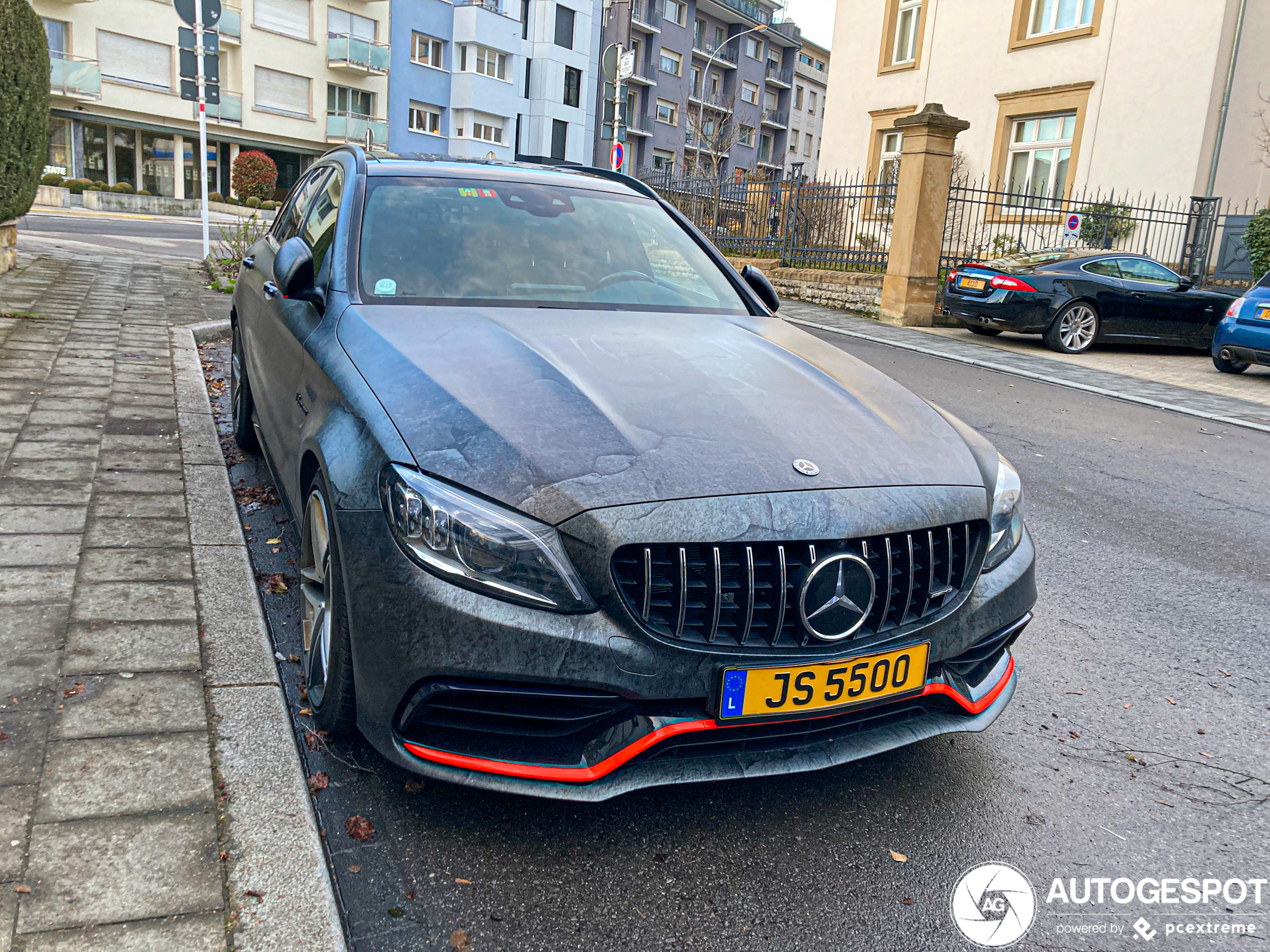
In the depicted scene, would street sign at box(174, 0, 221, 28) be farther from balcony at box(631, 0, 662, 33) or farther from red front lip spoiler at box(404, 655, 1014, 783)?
balcony at box(631, 0, 662, 33)

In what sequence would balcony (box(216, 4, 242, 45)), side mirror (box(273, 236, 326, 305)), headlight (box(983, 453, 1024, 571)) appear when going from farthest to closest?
balcony (box(216, 4, 242, 45)) → side mirror (box(273, 236, 326, 305)) → headlight (box(983, 453, 1024, 571))

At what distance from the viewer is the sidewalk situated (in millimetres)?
2080

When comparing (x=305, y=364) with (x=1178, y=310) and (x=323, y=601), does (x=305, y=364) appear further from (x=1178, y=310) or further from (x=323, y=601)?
(x=1178, y=310)

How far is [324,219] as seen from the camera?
4.08m

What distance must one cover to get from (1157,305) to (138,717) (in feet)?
47.0

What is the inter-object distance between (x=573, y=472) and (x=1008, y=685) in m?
1.38

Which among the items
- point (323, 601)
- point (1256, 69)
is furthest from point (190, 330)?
point (1256, 69)

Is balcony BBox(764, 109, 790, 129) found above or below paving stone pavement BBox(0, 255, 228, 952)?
above

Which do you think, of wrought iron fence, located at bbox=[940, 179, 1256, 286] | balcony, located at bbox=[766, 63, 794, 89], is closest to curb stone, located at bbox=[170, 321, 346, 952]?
wrought iron fence, located at bbox=[940, 179, 1256, 286]

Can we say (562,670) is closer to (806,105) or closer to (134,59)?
(134,59)

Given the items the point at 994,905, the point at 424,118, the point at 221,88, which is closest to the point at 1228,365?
the point at 994,905

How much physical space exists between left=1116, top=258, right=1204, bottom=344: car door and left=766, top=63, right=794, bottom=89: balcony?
2605 inches

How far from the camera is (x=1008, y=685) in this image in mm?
2789

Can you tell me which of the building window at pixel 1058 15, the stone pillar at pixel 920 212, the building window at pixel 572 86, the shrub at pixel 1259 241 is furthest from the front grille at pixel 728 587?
the building window at pixel 572 86
